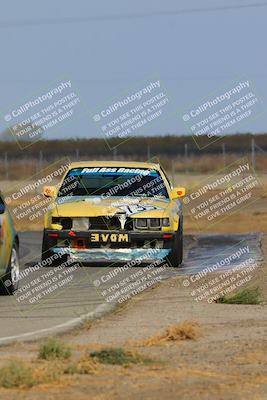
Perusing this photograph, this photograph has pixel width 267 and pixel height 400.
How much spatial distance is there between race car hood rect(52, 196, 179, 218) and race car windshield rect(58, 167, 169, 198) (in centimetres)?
41

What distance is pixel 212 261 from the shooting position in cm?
2158

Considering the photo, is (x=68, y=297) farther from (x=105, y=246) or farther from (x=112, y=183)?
(x=112, y=183)

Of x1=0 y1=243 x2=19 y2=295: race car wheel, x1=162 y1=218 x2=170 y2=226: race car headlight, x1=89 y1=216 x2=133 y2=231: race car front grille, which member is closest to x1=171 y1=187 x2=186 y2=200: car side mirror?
x1=162 y1=218 x2=170 y2=226: race car headlight

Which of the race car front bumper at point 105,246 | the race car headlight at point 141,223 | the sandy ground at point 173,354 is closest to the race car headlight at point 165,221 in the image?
the race car front bumper at point 105,246

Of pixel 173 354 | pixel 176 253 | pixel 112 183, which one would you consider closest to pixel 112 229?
pixel 176 253

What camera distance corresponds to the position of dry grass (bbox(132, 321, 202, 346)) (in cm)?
1101

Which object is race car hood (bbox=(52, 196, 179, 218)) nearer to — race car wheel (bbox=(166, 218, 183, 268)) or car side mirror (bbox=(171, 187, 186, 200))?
race car wheel (bbox=(166, 218, 183, 268))

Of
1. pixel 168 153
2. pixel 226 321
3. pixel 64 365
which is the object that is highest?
pixel 64 365

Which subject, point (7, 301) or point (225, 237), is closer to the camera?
point (7, 301)

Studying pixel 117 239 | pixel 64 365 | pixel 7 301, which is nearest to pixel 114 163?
pixel 117 239

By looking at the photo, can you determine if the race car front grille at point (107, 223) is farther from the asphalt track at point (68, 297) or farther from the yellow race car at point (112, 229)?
the asphalt track at point (68, 297)

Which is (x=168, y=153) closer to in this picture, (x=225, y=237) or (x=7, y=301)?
(x=225, y=237)

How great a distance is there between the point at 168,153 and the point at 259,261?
166ft

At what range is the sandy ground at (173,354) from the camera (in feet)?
28.3
